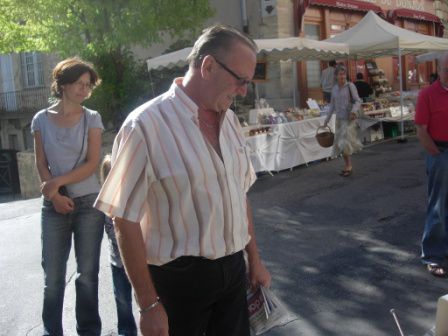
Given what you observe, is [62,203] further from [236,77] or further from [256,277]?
[236,77]

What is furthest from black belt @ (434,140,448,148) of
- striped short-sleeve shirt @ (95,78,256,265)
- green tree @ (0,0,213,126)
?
green tree @ (0,0,213,126)

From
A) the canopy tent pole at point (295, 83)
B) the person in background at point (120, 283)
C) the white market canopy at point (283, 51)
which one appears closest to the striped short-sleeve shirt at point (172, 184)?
the person in background at point (120, 283)

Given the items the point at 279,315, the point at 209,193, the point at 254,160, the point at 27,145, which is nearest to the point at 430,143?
the point at 279,315

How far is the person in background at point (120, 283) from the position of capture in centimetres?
327

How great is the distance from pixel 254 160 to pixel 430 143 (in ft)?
17.0

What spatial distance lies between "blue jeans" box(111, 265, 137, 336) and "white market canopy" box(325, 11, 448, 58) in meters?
10.6

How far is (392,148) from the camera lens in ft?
40.1

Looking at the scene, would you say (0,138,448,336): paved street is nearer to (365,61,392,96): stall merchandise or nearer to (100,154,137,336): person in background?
(100,154,137,336): person in background

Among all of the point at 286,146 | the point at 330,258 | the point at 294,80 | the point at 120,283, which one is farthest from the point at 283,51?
the point at 120,283

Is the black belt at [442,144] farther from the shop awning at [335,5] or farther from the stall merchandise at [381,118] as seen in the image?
the shop awning at [335,5]

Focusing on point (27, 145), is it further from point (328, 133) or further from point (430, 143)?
point (430, 143)

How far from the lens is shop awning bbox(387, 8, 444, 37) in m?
19.8

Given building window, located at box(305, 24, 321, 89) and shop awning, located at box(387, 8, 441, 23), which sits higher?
shop awning, located at box(387, 8, 441, 23)

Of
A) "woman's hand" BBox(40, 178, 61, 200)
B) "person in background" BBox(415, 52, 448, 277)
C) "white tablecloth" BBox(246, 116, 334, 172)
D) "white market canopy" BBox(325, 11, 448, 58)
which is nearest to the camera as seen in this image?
"woman's hand" BBox(40, 178, 61, 200)
